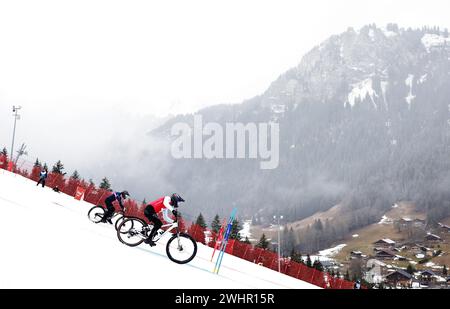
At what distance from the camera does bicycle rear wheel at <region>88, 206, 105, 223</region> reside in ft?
70.7

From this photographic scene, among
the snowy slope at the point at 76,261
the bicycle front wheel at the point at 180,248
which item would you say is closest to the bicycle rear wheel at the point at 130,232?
the snowy slope at the point at 76,261

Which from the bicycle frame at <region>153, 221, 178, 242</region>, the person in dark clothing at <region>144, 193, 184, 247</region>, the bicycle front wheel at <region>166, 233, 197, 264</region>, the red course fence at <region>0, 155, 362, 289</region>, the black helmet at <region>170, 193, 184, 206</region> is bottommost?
the red course fence at <region>0, 155, 362, 289</region>

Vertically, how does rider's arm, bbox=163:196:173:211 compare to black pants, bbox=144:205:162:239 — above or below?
above

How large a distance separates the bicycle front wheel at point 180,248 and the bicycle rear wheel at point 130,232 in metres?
1.26

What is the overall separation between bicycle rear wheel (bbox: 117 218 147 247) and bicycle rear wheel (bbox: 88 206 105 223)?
617 centimetres

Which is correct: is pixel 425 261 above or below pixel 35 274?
below

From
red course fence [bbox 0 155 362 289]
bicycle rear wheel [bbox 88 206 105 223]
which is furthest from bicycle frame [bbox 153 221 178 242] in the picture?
red course fence [bbox 0 155 362 289]

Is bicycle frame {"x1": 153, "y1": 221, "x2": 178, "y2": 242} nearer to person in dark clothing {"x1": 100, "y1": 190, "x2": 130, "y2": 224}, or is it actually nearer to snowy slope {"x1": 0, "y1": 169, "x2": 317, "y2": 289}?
snowy slope {"x1": 0, "y1": 169, "x2": 317, "y2": 289}

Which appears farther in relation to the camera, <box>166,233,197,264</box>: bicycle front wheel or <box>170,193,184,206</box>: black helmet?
<box>166,233,197,264</box>: bicycle front wheel

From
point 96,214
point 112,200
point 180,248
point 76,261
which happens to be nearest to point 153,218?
point 180,248
